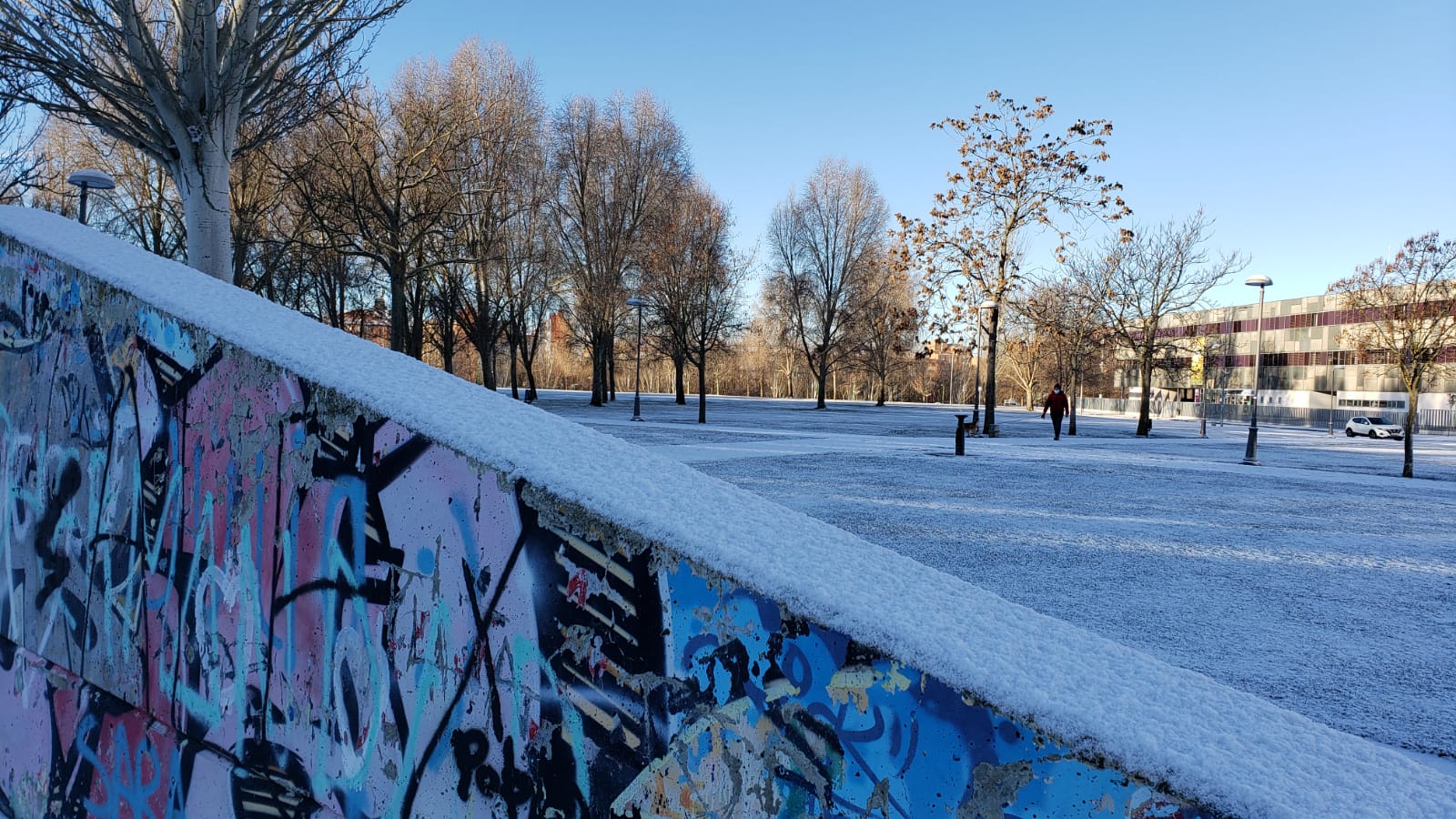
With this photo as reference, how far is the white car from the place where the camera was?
113ft

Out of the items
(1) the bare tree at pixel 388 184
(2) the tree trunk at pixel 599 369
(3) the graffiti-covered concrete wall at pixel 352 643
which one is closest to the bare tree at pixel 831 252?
(2) the tree trunk at pixel 599 369

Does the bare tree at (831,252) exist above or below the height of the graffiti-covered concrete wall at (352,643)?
above

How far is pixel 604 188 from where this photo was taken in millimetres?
35156

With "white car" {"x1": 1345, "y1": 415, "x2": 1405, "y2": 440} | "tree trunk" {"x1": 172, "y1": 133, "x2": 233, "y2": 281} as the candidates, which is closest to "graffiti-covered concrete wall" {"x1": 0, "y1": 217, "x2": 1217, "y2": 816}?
"tree trunk" {"x1": 172, "y1": 133, "x2": 233, "y2": 281}

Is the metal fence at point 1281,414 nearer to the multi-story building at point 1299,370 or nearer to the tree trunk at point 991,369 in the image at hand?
the multi-story building at point 1299,370

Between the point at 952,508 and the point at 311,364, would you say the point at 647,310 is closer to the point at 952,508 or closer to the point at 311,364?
the point at 952,508

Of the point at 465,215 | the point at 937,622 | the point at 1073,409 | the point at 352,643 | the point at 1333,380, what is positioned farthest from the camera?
the point at 1333,380

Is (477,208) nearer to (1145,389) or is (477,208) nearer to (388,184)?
(388,184)

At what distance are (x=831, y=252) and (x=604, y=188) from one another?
639 inches

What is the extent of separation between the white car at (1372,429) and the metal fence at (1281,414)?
85 cm

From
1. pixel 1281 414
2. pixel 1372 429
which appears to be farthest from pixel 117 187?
pixel 1281 414

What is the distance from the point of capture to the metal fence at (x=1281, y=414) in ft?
129

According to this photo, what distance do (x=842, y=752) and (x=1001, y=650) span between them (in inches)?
13.8

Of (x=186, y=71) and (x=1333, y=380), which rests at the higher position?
(x=186, y=71)
